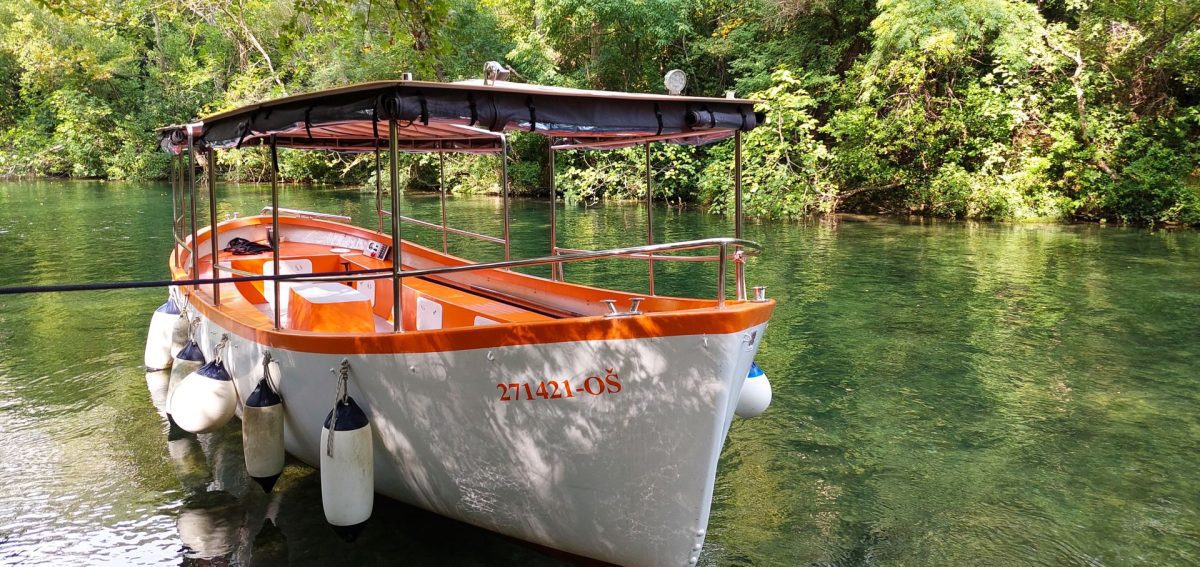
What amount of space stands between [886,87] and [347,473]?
67.5 feet

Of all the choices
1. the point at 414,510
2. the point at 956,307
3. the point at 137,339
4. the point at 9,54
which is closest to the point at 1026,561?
the point at 414,510

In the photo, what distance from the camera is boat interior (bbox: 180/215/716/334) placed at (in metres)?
5.64

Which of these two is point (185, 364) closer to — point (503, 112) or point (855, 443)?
point (503, 112)

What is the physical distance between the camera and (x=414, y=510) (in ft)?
17.3

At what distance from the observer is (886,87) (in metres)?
22.3

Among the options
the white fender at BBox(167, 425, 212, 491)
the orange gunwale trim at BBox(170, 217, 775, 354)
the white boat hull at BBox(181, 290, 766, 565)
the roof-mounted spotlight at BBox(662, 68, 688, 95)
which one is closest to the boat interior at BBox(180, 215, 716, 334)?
the orange gunwale trim at BBox(170, 217, 775, 354)

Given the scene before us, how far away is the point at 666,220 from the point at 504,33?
44.3ft

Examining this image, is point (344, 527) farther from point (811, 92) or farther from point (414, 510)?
point (811, 92)

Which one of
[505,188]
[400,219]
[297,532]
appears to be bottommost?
[297,532]

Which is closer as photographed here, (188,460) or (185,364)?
(188,460)

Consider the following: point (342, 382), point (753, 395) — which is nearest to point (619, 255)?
point (342, 382)

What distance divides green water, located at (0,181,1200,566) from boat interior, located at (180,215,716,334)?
1089 mm

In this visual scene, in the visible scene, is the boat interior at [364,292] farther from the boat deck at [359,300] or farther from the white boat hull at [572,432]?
the white boat hull at [572,432]

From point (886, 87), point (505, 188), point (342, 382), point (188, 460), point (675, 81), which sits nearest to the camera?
point (342, 382)
